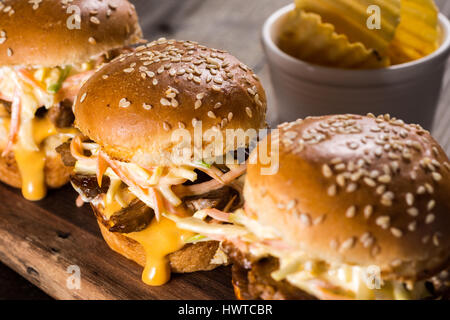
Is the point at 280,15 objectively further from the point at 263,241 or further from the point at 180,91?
the point at 263,241

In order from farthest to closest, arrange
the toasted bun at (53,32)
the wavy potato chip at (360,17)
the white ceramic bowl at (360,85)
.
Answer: the white ceramic bowl at (360,85), the wavy potato chip at (360,17), the toasted bun at (53,32)

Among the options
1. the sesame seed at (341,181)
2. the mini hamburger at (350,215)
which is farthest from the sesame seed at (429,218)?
the sesame seed at (341,181)

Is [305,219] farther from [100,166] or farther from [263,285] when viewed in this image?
[100,166]

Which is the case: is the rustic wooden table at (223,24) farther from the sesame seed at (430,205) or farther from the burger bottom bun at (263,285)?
the sesame seed at (430,205)

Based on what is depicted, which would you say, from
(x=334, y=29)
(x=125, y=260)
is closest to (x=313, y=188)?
(x=125, y=260)

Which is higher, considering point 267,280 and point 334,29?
point 334,29

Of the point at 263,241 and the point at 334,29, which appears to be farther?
the point at 334,29
